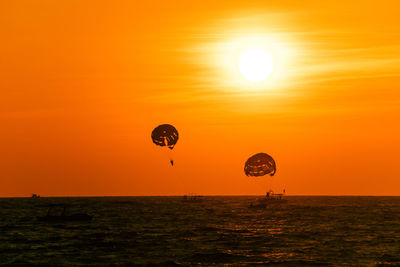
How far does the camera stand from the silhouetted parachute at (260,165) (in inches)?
5541

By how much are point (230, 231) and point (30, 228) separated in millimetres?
30462

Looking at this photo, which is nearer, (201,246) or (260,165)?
(201,246)

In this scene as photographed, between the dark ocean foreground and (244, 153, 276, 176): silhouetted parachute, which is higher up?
(244, 153, 276, 176): silhouetted parachute

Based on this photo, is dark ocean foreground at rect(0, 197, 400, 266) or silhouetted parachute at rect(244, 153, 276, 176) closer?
dark ocean foreground at rect(0, 197, 400, 266)

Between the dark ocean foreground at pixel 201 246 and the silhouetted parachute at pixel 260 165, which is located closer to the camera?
the dark ocean foreground at pixel 201 246

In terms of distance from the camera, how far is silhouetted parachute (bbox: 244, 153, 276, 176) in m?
141

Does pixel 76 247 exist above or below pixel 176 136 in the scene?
below

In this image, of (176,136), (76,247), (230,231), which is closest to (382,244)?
(230,231)

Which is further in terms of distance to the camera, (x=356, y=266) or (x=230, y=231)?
(x=230, y=231)

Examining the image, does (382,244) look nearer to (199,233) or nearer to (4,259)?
(199,233)

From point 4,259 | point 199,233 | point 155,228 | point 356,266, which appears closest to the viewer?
point 356,266

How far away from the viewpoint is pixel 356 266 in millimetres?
52219

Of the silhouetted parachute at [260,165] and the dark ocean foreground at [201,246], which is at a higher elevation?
the silhouetted parachute at [260,165]

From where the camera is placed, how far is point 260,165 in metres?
141
